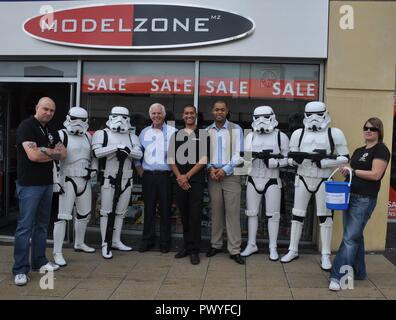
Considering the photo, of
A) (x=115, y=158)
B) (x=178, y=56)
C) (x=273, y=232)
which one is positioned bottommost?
(x=273, y=232)

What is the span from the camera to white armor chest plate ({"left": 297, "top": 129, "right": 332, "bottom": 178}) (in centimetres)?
568

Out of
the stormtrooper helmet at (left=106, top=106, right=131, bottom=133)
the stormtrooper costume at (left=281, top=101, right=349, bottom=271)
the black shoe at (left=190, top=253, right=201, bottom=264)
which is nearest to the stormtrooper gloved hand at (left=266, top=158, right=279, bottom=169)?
the stormtrooper costume at (left=281, top=101, right=349, bottom=271)

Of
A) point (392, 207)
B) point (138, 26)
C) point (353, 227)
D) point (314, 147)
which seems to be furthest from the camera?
point (392, 207)

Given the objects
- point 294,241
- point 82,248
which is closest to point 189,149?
point 294,241

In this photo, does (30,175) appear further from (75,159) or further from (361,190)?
(361,190)

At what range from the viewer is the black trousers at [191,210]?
5.81 metres

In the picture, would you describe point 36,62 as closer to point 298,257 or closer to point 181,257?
point 181,257

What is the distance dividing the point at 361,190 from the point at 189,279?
6.74 ft

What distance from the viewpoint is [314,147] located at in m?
5.69

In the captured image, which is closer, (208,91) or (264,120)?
(264,120)

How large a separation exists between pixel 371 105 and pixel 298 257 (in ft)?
7.39

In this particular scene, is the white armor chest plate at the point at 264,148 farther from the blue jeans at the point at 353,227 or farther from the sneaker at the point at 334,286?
the sneaker at the point at 334,286

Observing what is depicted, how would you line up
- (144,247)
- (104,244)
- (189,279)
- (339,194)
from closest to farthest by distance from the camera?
(339,194), (189,279), (104,244), (144,247)

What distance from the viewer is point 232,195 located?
19.2 ft
